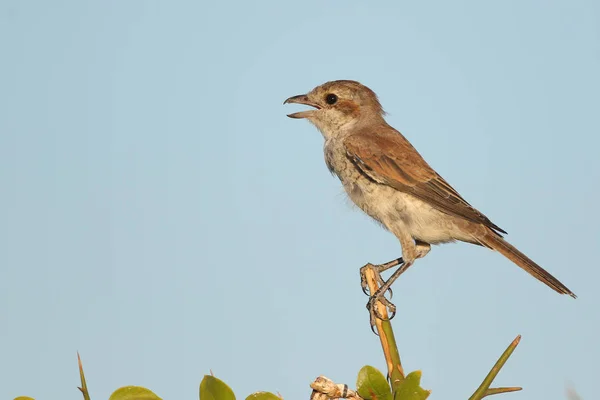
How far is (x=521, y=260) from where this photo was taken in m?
5.85

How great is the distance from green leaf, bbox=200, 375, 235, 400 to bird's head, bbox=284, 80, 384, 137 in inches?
219

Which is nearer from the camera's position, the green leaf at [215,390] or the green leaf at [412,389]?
the green leaf at [215,390]

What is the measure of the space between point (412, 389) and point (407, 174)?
461 centimetres

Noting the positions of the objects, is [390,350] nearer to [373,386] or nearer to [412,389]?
[373,386]

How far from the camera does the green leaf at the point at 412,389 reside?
1936mm

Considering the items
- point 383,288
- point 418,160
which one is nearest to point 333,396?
point 383,288

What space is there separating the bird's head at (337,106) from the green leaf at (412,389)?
5.26 metres

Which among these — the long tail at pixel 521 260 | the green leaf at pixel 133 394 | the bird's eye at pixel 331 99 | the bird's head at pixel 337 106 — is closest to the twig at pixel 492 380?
the green leaf at pixel 133 394

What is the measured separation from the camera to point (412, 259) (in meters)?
6.35

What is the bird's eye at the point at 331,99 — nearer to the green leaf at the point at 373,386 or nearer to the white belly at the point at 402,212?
the white belly at the point at 402,212

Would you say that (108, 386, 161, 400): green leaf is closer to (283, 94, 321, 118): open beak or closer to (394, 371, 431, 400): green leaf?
(394, 371, 431, 400): green leaf

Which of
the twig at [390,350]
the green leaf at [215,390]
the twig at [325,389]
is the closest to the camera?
the green leaf at [215,390]

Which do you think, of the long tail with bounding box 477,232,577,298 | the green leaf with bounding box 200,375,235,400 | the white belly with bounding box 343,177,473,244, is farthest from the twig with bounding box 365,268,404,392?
the white belly with bounding box 343,177,473,244

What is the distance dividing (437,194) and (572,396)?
15.5 ft
